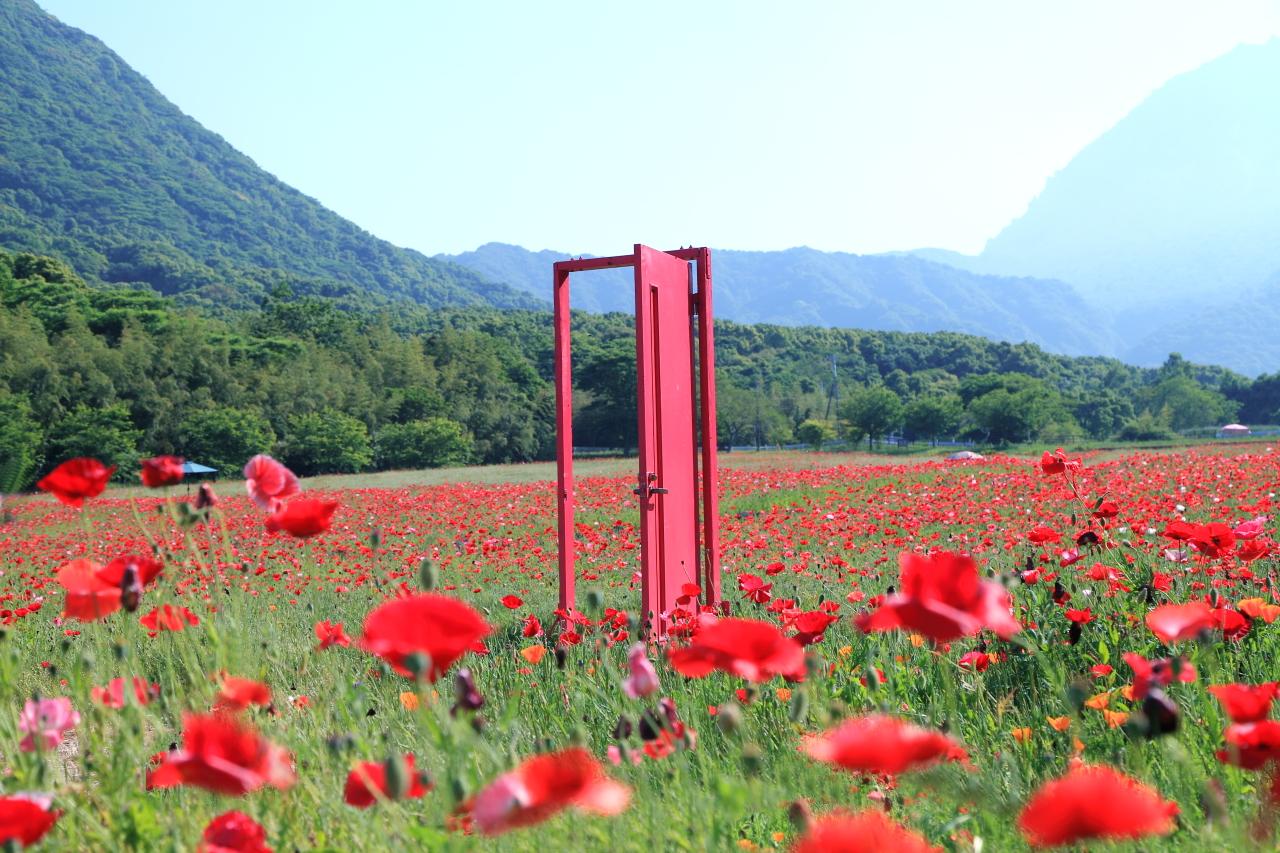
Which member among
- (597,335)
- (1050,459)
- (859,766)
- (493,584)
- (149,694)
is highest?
(597,335)

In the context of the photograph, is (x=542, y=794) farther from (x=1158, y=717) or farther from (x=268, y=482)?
(x=268, y=482)

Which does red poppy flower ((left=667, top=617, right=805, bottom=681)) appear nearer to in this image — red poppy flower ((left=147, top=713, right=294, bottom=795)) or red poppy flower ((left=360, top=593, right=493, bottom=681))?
red poppy flower ((left=360, top=593, right=493, bottom=681))

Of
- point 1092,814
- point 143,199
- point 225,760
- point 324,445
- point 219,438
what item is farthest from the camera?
point 143,199

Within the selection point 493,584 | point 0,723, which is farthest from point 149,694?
point 493,584

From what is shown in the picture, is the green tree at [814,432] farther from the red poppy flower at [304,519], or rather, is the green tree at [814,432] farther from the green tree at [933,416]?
the red poppy flower at [304,519]

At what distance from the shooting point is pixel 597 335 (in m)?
61.9

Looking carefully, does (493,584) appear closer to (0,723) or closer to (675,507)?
(675,507)

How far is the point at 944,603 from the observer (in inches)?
45.4

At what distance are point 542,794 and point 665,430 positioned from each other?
3.88 meters

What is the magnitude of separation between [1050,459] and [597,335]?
5891cm

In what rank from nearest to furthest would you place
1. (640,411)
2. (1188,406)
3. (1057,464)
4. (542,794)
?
(542,794), (1057,464), (640,411), (1188,406)

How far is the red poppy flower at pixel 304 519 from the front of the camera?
1742 mm

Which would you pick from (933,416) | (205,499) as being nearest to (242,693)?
(205,499)

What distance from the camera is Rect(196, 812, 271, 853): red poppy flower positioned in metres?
1.36
